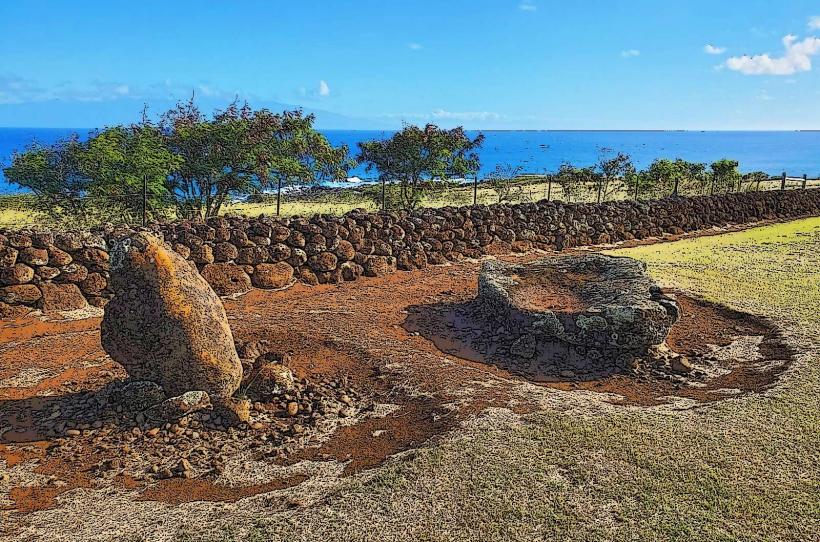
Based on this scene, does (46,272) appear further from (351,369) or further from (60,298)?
(351,369)

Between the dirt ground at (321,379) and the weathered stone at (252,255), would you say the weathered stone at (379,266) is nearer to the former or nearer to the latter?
the dirt ground at (321,379)

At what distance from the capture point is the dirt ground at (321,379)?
5.21 meters

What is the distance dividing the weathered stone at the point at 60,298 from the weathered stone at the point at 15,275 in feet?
0.92

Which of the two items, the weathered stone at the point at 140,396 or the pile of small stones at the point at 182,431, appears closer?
Result: the pile of small stones at the point at 182,431

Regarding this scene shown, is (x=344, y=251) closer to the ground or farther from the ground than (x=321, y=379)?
farther from the ground

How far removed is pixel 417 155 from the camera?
21.4 m

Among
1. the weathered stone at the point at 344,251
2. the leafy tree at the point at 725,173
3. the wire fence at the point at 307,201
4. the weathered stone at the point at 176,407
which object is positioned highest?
the leafy tree at the point at 725,173

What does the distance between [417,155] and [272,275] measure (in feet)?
33.3

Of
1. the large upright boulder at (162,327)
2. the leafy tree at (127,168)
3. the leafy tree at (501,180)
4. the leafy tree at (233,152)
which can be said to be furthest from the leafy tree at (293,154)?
the large upright boulder at (162,327)

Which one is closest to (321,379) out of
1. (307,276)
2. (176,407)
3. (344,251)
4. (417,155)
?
(176,407)

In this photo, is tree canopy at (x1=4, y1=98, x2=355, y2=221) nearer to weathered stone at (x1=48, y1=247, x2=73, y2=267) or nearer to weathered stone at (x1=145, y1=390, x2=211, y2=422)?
weathered stone at (x1=48, y1=247, x2=73, y2=267)

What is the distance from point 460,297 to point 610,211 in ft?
37.1

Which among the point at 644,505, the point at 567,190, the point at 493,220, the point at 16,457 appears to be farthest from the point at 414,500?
the point at 567,190

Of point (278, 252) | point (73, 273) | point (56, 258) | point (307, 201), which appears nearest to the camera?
point (56, 258)
